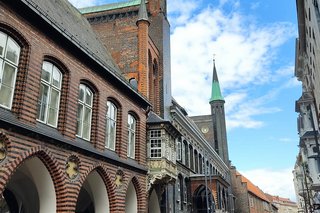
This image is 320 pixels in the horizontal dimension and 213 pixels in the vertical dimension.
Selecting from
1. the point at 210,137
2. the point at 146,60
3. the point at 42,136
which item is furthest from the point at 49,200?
the point at 210,137

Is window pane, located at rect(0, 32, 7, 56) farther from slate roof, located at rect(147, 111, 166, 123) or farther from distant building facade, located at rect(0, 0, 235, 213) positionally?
slate roof, located at rect(147, 111, 166, 123)

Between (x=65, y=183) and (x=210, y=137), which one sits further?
(x=210, y=137)

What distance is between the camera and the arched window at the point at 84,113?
Result: 1373cm

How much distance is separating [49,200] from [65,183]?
0.77m

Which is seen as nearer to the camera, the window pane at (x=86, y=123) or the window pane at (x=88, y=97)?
the window pane at (x=86, y=123)

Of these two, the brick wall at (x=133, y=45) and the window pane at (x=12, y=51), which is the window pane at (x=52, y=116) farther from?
the brick wall at (x=133, y=45)

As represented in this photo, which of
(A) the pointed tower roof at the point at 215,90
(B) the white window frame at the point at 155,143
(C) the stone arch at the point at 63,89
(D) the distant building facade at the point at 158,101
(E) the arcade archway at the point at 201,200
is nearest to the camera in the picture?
(C) the stone arch at the point at 63,89

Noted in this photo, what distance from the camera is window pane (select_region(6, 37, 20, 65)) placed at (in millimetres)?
10256

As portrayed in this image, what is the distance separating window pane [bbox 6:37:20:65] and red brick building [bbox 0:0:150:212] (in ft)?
0.10

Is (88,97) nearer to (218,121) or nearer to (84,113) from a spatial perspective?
(84,113)

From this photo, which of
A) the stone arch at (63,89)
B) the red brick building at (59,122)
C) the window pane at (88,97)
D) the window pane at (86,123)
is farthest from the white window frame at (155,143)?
the stone arch at (63,89)

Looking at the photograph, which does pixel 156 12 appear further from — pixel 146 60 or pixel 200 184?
pixel 200 184

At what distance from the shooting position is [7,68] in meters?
10.2

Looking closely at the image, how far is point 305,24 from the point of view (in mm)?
24984
